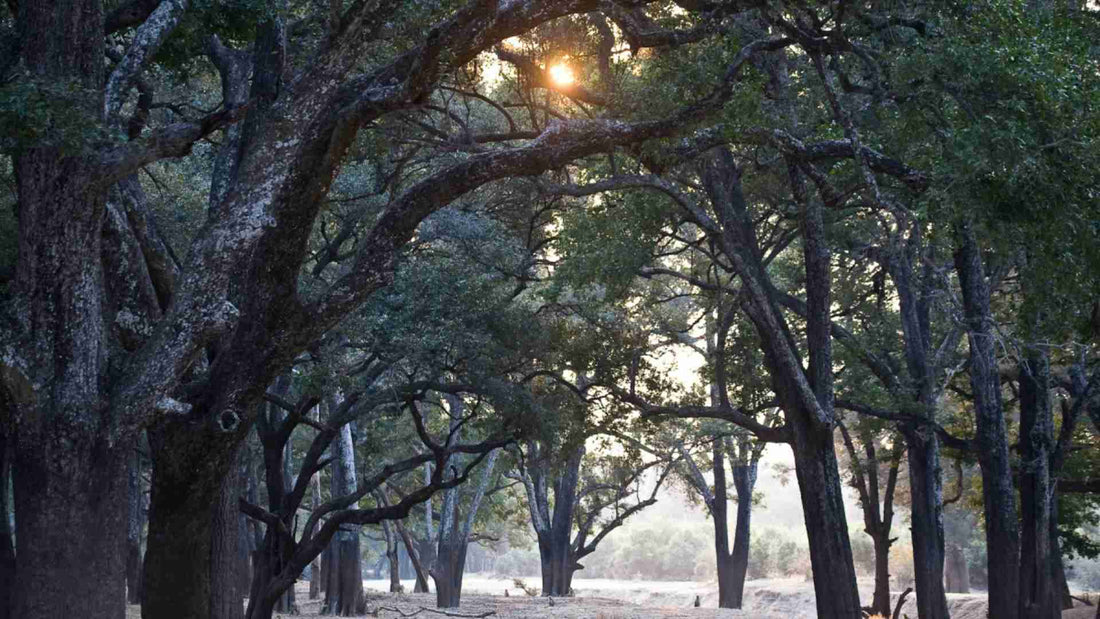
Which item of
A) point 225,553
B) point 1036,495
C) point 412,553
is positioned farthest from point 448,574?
point 225,553

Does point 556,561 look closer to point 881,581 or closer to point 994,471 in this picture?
point 881,581

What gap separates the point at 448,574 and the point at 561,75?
64.7ft

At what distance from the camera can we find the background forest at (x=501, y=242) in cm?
824

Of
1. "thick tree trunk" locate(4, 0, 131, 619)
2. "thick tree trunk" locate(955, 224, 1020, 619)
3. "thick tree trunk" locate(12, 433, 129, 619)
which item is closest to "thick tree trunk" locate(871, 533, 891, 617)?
"thick tree trunk" locate(955, 224, 1020, 619)

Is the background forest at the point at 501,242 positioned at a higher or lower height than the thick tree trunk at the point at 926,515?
higher

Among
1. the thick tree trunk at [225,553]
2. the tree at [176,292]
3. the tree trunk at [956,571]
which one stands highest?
the tree at [176,292]

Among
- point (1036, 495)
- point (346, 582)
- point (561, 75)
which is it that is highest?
point (561, 75)

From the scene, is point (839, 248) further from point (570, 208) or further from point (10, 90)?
point (10, 90)

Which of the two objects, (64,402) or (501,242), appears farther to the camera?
(501,242)

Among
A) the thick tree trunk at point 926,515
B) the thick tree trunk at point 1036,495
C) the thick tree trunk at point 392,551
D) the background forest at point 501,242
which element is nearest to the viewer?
the background forest at point 501,242

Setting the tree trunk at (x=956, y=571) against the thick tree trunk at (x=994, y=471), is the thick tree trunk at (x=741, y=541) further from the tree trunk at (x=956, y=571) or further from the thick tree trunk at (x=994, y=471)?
the tree trunk at (x=956, y=571)

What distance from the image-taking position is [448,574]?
31.4 metres

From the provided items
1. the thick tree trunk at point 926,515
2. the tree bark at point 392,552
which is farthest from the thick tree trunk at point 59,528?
the tree bark at point 392,552

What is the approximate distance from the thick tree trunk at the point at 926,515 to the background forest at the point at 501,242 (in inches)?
3.4
